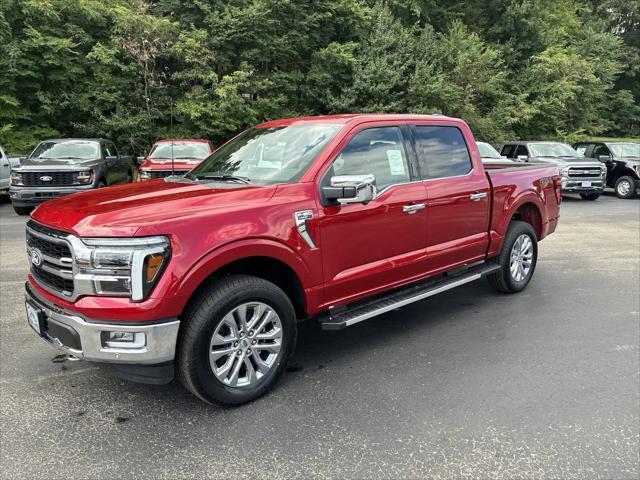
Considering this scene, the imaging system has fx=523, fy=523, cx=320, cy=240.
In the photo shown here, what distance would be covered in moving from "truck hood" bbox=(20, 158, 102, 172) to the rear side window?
30.7ft

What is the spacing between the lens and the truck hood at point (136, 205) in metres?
3.03

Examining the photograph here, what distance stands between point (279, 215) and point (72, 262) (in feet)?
4.26

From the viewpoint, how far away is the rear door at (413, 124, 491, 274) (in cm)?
472

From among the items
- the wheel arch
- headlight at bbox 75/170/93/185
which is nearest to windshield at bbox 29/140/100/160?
headlight at bbox 75/170/93/185

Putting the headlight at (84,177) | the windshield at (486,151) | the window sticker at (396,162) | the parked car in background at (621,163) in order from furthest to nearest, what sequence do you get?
the parked car in background at (621,163) → the windshield at (486,151) → the headlight at (84,177) → the window sticker at (396,162)

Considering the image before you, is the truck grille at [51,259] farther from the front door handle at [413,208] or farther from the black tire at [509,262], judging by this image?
the black tire at [509,262]

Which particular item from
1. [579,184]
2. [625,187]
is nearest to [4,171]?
[579,184]

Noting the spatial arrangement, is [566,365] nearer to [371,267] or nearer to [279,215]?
[371,267]

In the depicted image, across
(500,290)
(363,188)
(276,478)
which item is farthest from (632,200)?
(276,478)

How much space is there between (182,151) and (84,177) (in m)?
2.35

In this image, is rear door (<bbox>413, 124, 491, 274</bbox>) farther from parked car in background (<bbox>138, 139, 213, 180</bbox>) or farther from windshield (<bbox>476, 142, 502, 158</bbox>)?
windshield (<bbox>476, 142, 502, 158</bbox>)

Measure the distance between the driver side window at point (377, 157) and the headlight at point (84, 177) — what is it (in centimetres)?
936

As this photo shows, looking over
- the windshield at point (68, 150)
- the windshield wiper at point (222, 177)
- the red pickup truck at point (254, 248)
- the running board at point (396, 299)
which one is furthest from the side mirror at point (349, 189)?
the windshield at point (68, 150)

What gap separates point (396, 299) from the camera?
4.39 meters
